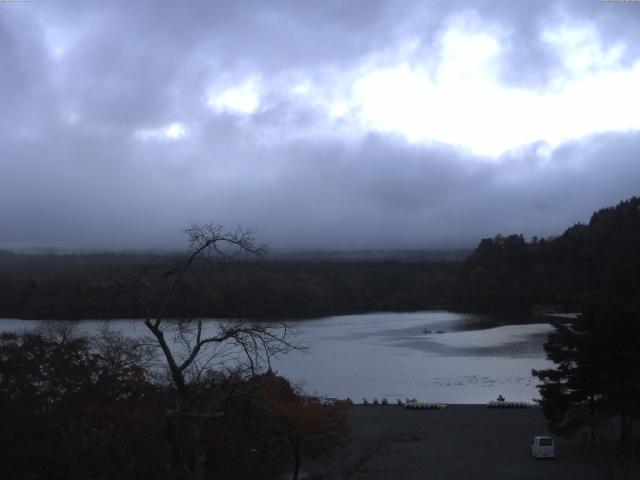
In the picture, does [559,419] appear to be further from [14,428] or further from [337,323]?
[337,323]

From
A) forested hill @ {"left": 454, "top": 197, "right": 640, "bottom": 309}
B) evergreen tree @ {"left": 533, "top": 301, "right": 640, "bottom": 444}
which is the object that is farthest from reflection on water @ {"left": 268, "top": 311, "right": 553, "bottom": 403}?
forested hill @ {"left": 454, "top": 197, "right": 640, "bottom": 309}

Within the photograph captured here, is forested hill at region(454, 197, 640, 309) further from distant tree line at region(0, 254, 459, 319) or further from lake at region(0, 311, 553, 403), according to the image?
lake at region(0, 311, 553, 403)

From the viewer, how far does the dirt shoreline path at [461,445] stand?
1105 centimetres

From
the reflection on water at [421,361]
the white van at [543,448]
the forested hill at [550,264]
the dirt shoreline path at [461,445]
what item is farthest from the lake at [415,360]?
the forested hill at [550,264]

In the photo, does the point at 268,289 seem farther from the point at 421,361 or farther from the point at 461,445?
the point at 461,445

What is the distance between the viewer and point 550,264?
220ft

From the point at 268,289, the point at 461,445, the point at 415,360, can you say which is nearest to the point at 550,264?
the point at 268,289

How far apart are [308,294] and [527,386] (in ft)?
112

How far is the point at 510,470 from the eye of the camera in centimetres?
1130

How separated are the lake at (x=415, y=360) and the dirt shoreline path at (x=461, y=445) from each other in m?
2.72

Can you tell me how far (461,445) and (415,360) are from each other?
16615mm

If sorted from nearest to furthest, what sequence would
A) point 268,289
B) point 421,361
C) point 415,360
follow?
point 421,361 → point 415,360 → point 268,289

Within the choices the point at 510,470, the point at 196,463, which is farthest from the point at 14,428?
the point at 510,470

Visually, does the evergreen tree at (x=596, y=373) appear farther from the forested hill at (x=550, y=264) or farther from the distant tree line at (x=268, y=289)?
the forested hill at (x=550, y=264)
